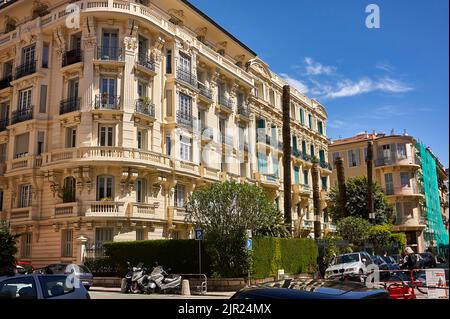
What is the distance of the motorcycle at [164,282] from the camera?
1759 centimetres

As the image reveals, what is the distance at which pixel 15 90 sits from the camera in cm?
3131

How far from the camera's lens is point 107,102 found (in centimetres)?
2809

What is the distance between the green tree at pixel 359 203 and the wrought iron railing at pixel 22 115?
99.4 feet

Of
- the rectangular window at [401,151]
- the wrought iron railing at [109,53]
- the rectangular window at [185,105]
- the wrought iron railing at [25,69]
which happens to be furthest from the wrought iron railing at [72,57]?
the rectangular window at [401,151]

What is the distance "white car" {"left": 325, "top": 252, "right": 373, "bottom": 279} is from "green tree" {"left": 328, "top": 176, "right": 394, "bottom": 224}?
73.4ft

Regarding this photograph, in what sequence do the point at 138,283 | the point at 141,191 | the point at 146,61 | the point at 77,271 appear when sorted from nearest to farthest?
the point at 138,283 < the point at 77,271 < the point at 141,191 < the point at 146,61

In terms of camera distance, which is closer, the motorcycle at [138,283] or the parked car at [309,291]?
the parked car at [309,291]

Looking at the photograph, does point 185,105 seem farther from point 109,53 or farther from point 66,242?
point 66,242

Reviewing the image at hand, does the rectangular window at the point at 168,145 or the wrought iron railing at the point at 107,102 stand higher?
the wrought iron railing at the point at 107,102

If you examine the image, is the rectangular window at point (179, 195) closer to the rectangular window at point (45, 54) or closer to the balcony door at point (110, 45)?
the balcony door at point (110, 45)

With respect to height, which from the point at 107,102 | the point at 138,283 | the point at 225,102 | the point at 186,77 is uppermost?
the point at 186,77

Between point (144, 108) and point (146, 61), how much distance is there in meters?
3.34

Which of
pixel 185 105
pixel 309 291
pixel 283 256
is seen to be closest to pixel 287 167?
pixel 283 256
